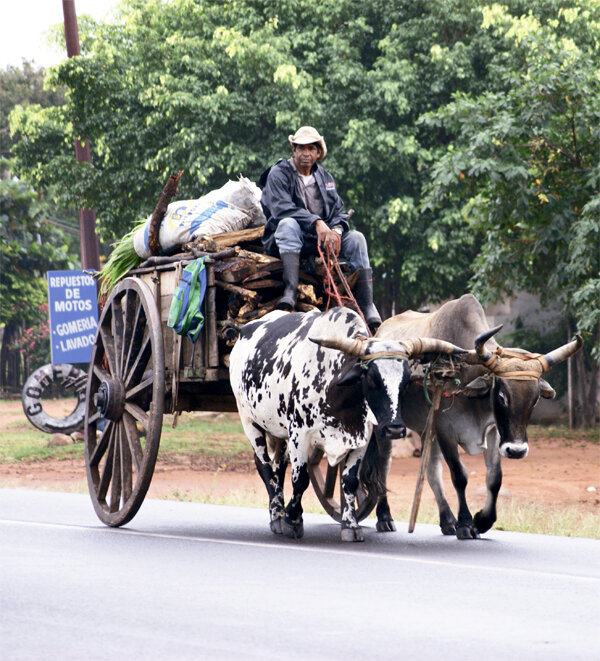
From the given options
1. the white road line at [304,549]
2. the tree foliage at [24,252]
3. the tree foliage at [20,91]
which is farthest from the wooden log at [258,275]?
the tree foliage at [20,91]

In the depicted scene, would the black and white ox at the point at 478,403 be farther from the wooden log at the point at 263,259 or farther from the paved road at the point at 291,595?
the wooden log at the point at 263,259

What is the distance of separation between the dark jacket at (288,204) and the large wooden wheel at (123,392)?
116 cm

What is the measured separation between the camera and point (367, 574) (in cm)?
743

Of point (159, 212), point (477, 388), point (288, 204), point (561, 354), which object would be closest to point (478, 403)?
point (477, 388)

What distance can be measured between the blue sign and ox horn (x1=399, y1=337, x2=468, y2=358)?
12.3 metres

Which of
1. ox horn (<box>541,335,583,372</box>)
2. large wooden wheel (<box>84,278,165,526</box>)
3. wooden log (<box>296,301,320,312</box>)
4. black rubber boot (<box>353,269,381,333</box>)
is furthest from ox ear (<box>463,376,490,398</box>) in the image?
large wooden wheel (<box>84,278,165,526</box>)

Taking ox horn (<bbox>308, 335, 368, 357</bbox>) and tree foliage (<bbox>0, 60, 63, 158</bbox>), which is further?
tree foliage (<bbox>0, 60, 63, 158</bbox>)

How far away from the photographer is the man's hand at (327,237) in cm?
974

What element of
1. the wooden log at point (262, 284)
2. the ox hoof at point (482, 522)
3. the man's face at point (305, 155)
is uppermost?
the man's face at point (305, 155)

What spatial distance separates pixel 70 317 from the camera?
2020 cm

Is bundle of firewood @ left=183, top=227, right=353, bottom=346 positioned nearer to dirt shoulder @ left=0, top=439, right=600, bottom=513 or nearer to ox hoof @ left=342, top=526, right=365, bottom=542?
ox hoof @ left=342, top=526, right=365, bottom=542

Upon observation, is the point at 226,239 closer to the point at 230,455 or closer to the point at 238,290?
the point at 238,290

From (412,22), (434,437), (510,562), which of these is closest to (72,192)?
(412,22)

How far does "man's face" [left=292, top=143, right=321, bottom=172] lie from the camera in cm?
1016
